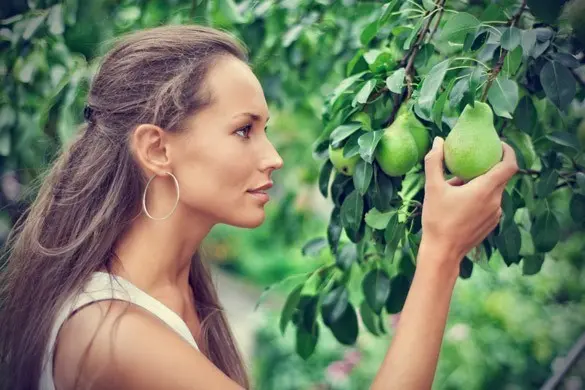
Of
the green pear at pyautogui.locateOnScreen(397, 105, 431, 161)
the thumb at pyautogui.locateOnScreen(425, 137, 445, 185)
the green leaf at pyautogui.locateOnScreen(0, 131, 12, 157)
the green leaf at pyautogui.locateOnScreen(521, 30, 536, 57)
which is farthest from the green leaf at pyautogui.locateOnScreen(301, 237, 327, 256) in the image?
the green leaf at pyautogui.locateOnScreen(0, 131, 12, 157)

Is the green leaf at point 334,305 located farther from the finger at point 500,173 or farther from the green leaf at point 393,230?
the finger at point 500,173

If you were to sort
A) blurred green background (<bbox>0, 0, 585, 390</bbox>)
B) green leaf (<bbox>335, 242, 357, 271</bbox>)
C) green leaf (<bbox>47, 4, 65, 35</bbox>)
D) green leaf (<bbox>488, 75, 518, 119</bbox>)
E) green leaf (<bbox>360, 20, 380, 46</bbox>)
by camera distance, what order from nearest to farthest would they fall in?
1. green leaf (<bbox>488, 75, 518, 119</bbox>)
2. green leaf (<bbox>360, 20, 380, 46</bbox>)
3. green leaf (<bbox>335, 242, 357, 271</bbox>)
4. green leaf (<bbox>47, 4, 65, 35</bbox>)
5. blurred green background (<bbox>0, 0, 585, 390</bbox>)

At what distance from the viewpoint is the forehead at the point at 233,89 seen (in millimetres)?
1476

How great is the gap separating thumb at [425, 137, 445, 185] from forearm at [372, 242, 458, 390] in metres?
0.10

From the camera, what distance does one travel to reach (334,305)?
1.79 metres

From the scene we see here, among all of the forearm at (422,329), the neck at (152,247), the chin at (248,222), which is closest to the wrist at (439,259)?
the forearm at (422,329)

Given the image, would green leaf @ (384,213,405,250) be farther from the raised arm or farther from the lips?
the lips

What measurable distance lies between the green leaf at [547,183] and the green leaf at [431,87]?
1.03 feet

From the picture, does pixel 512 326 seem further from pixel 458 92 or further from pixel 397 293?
pixel 458 92

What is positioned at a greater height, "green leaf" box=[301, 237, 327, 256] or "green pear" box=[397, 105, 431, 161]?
"green pear" box=[397, 105, 431, 161]

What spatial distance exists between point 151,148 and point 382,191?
16.5 inches

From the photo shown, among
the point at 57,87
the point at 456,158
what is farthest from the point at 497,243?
the point at 57,87

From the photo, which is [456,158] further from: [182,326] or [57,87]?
[57,87]

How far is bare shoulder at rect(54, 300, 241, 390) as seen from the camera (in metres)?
1.33
